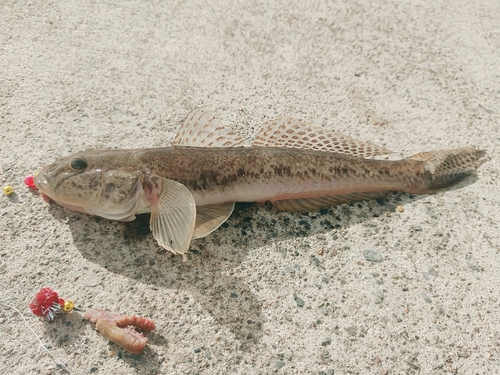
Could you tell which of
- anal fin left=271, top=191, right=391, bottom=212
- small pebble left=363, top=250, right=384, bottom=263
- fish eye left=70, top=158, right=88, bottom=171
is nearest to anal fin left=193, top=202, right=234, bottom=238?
anal fin left=271, top=191, right=391, bottom=212

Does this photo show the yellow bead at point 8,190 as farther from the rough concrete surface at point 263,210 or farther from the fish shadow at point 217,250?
the fish shadow at point 217,250

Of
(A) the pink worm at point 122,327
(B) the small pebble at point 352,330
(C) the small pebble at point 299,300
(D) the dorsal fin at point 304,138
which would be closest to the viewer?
(A) the pink worm at point 122,327

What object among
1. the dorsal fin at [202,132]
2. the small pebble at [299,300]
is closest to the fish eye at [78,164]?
the dorsal fin at [202,132]

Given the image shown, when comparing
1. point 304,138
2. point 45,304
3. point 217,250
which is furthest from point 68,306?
point 304,138

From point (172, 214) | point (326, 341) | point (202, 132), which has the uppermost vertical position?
point (202, 132)

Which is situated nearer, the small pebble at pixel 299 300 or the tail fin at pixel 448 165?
the small pebble at pixel 299 300

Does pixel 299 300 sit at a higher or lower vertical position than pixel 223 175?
lower

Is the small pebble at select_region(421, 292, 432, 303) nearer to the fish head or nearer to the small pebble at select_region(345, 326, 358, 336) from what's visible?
the small pebble at select_region(345, 326, 358, 336)

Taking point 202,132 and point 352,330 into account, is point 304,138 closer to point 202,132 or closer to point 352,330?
point 202,132
